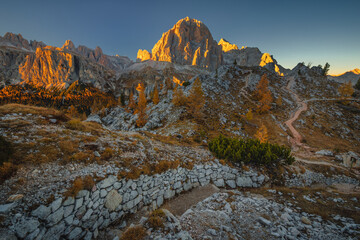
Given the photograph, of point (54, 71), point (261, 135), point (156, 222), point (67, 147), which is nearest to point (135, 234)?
point (156, 222)

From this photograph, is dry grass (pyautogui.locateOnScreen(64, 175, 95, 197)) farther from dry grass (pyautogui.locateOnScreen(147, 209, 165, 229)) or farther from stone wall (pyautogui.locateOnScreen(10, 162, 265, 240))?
dry grass (pyautogui.locateOnScreen(147, 209, 165, 229))

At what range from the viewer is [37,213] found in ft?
18.2

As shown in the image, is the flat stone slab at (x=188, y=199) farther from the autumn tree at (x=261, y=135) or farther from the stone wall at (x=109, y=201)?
the autumn tree at (x=261, y=135)

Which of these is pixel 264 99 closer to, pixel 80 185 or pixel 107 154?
pixel 107 154

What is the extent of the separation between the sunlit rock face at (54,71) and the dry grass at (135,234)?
225230mm

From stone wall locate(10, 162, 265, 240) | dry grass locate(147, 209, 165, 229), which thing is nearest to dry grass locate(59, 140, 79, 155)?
stone wall locate(10, 162, 265, 240)

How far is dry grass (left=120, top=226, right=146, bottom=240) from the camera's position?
5535mm

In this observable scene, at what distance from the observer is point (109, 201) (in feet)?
25.8

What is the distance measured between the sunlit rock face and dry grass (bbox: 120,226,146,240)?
8867 inches

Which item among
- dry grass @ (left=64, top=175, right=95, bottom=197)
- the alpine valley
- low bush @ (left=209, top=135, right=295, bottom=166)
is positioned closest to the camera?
the alpine valley

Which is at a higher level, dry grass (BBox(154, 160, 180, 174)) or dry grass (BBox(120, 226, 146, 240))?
dry grass (BBox(154, 160, 180, 174))

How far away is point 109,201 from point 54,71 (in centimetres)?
26625

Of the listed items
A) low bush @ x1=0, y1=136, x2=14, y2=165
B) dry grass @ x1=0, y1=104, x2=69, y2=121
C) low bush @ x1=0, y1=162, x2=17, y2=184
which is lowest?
low bush @ x1=0, y1=162, x2=17, y2=184

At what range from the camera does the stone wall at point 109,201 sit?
5586 millimetres
